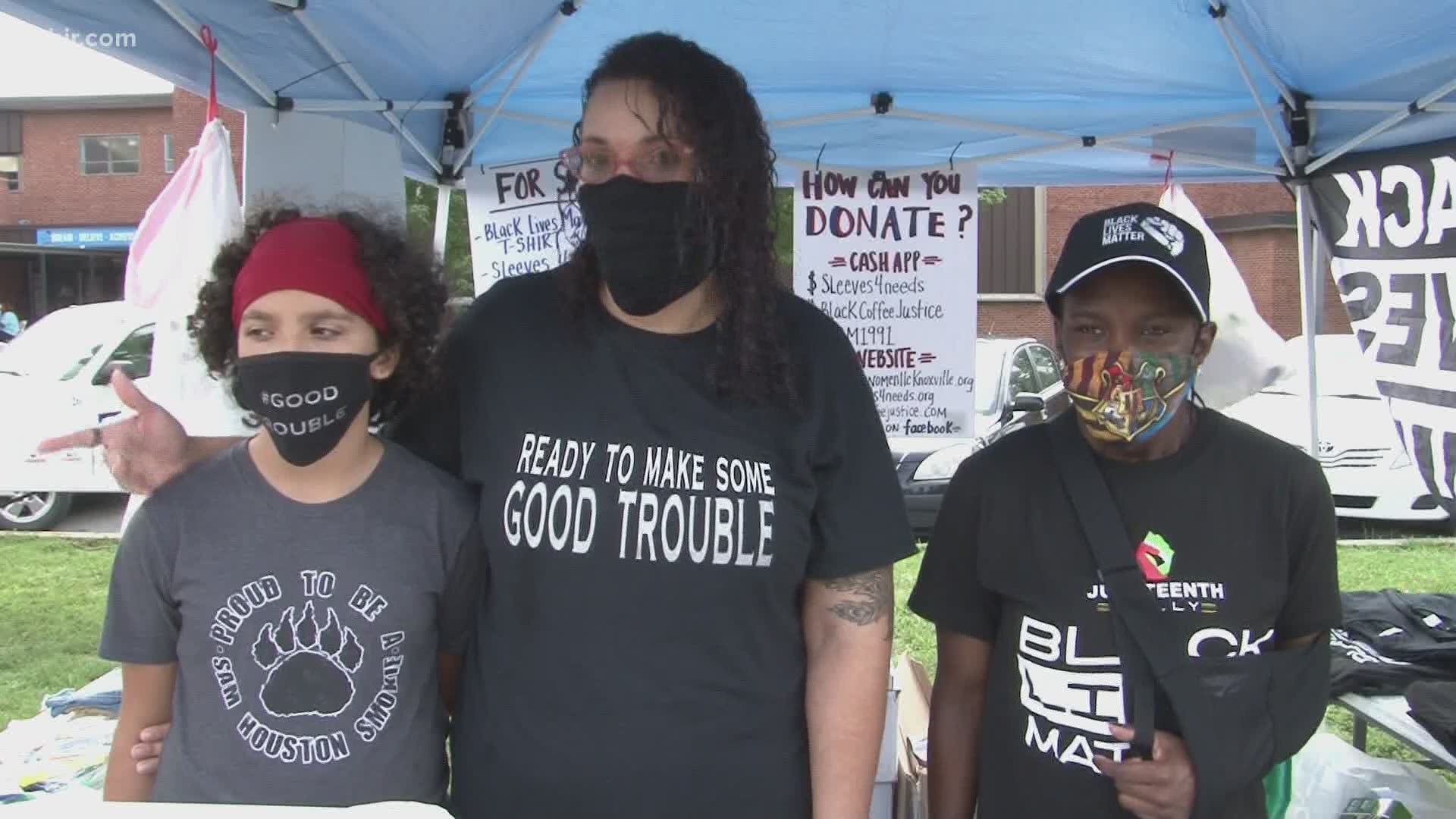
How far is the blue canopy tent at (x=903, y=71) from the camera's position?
9.00 feet

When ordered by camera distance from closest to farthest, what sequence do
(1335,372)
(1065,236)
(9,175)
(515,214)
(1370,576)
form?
(515,214), (1370,576), (1335,372), (1065,236), (9,175)

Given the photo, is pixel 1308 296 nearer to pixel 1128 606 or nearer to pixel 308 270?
pixel 1128 606

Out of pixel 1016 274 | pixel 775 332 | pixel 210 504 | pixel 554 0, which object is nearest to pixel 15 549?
pixel 554 0

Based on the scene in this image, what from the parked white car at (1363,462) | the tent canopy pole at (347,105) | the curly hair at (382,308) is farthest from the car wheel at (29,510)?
the parked white car at (1363,462)

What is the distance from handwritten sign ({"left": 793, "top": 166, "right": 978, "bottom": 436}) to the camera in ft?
13.8

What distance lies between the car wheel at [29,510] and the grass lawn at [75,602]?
33 centimetres

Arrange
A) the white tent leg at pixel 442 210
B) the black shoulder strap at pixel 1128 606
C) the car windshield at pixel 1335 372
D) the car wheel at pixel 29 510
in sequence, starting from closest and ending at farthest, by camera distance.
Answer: the black shoulder strap at pixel 1128 606 → the white tent leg at pixel 442 210 → the car wheel at pixel 29 510 → the car windshield at pixel 1335 372

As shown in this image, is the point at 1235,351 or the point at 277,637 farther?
the point at 1235,351

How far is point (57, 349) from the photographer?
8.32 metres

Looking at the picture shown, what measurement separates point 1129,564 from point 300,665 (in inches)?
49.7

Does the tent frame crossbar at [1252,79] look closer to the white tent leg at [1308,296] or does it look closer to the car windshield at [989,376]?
the white tent leg at [1308,296]

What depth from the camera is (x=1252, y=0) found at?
2852 millimetres

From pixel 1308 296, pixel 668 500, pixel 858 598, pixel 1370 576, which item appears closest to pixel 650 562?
pixel 668 500

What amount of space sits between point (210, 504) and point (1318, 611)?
1748 millimetres
